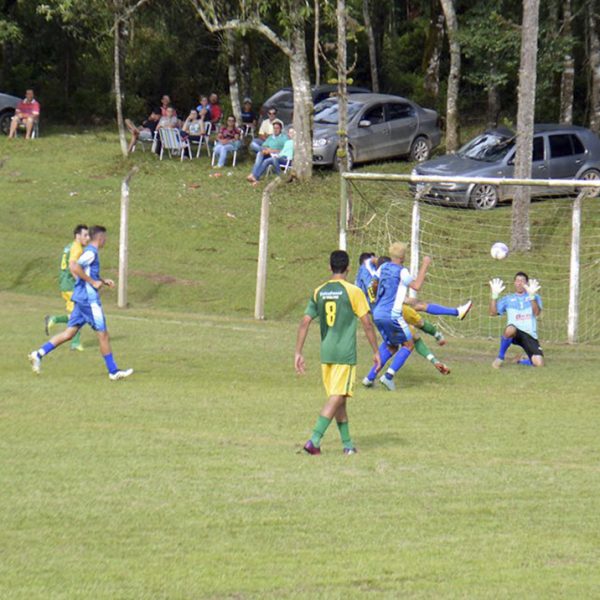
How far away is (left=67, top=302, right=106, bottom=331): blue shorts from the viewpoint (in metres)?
14.9

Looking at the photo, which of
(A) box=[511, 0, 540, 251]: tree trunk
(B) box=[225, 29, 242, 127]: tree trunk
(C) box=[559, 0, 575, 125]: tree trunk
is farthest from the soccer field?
(B) box=[225, 29, 242, 127]: tree trunk

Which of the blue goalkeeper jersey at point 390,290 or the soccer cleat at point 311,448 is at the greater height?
the blue goalkeeper jersey at point 390,290

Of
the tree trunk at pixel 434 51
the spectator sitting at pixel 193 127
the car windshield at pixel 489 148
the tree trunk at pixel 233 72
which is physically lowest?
the car windshield at pixel 489 148

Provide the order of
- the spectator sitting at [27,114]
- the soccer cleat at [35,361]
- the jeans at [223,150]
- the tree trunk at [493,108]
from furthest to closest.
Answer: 1. the spectator sitting at [27,114]
2. the tree trunk at [493,108]
3. the jeans at [223,150]
4. the soccer cleat at [35,361]

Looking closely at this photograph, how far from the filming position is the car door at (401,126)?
35250 mm

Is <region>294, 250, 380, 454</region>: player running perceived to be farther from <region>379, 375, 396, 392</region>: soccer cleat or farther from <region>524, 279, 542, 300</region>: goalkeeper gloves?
<region>524, 279, 542, 300</region>: goalkeeper gloves

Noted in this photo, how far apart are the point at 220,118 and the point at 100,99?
279 inches

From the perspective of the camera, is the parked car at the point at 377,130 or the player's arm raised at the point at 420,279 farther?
the parked car at the point at 377,130

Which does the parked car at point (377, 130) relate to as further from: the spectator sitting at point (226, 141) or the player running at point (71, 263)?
the player running at point (71, 263)

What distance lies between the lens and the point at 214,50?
152 feet

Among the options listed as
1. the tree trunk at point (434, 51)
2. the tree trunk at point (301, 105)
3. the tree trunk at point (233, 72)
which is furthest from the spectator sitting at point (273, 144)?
the tree trunk at point (434, 51)

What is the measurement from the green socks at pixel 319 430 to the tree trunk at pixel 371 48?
32.0 m

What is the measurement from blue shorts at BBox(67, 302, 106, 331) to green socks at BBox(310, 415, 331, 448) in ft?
14.0

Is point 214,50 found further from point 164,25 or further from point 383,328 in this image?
point 383,328
